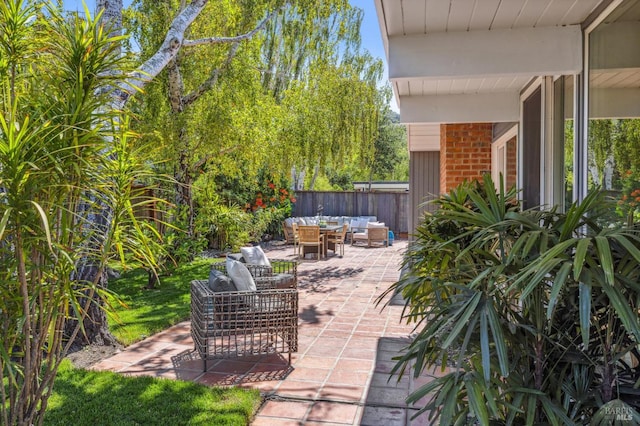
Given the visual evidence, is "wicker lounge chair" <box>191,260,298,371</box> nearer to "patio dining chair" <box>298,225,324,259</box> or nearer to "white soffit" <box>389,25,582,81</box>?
"white soffit" <box>389,25,582,81</box>

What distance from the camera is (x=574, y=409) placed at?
184 centimetres

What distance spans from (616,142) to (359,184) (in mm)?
22684

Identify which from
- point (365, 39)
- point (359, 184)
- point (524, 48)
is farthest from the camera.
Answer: point (359, 184)

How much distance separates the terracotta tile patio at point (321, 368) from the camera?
3.37 m

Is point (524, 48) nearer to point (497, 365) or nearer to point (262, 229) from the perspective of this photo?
point (497, 365)

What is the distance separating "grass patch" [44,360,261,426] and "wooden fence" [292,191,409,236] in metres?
14.0

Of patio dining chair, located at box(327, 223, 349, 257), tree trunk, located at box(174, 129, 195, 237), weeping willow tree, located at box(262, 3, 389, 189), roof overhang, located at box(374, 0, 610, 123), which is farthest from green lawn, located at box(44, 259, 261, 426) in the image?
patio dining chair, located at box(327, 223, 349, 257)

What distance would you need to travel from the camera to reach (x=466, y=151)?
7043 mm

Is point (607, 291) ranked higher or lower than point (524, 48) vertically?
lower

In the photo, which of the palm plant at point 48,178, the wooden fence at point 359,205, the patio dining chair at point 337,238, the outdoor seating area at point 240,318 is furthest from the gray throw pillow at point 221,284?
the wooden fence at point 359,205

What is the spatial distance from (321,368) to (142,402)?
5.08 ft

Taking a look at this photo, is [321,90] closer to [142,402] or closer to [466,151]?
[466,151]

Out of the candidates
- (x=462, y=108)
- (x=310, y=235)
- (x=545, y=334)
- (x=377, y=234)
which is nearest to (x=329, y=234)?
(x=310, y=235)

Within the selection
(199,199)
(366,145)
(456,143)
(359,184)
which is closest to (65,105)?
(456,143)
